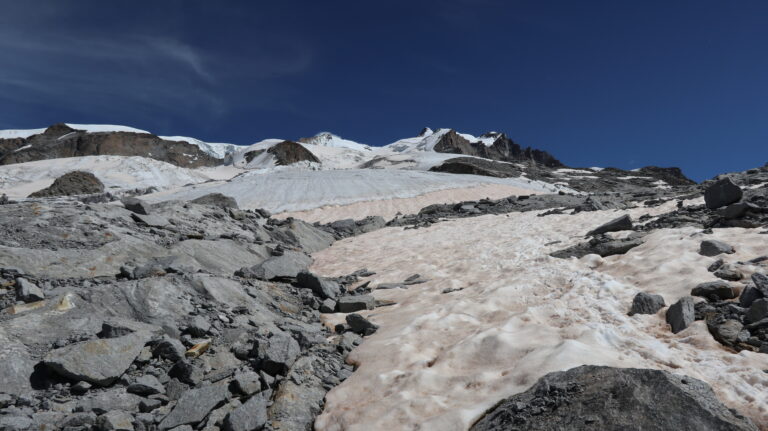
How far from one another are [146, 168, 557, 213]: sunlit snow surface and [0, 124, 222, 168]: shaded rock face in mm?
87937

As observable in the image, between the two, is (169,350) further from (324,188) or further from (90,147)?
(90,147)

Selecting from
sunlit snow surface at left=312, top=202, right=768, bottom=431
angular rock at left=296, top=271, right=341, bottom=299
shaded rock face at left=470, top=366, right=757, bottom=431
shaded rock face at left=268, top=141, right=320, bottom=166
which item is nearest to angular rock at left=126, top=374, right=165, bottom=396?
sunlit snow surface at left=312, top=202, right=768, bottom=431

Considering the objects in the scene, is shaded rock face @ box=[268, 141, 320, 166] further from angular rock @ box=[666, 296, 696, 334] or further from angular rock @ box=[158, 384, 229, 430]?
angular rock @ box=[666, 296, 696, 334]

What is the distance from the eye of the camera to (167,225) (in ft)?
35.5

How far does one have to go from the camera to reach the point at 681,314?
5.00 m

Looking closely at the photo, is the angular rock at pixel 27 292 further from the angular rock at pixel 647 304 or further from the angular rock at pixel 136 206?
the angular rock at pixel 647 304

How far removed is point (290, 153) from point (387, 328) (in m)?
101

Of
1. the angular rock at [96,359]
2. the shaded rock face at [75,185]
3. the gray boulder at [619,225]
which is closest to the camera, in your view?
the angular rock at [96,359]

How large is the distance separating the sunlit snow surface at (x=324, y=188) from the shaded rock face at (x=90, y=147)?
87.9 meters

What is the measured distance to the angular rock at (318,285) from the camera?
27.7 ft

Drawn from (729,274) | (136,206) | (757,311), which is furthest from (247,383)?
(136,206)

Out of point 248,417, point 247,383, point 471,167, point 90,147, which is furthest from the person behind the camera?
point 90,147

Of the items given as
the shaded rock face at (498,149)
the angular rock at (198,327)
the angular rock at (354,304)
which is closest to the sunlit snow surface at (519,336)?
the angular rock at (354,304)

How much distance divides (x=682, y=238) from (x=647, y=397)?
6106 mm
